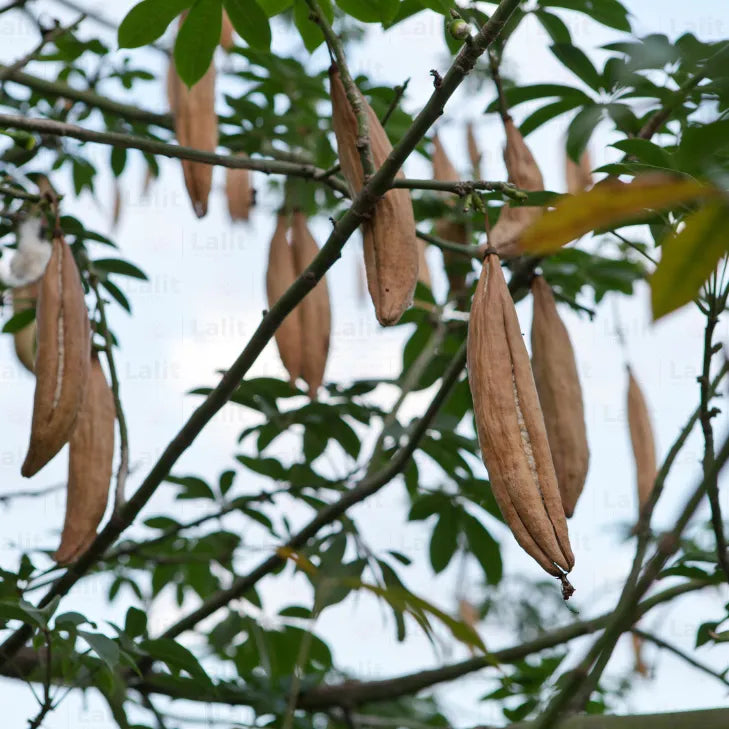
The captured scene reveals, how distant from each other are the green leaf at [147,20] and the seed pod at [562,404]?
2.27 ft

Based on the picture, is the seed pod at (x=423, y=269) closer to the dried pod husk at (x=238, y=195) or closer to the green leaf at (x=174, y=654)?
the dried pod husk at (x=238, y=195)

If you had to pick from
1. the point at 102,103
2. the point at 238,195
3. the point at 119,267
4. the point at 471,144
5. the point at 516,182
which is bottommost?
the point at 516,182

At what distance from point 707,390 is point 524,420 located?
1.25 ft

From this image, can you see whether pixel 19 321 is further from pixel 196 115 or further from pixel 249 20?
pixel 249 20

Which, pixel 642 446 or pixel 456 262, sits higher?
pixel 456 262

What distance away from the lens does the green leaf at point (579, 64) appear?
1.69 metres

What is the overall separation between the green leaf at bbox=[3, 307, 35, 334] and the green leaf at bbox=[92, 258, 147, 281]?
0.16 m

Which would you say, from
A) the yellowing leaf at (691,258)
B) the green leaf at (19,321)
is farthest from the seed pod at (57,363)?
the yellowing leaf at (691,258)

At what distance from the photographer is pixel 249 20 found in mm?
1475

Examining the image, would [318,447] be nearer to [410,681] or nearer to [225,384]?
[410,681]

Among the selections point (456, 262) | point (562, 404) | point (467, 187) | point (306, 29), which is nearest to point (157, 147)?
point (306, 29)

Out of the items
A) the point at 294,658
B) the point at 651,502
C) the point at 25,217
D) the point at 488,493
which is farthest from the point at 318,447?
the point at 651,502

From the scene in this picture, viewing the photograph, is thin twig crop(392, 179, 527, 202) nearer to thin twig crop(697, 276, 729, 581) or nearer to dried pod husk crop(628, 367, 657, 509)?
thin twig crop(697, 276, 729, 581)

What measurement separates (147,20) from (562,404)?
81 centimetres
